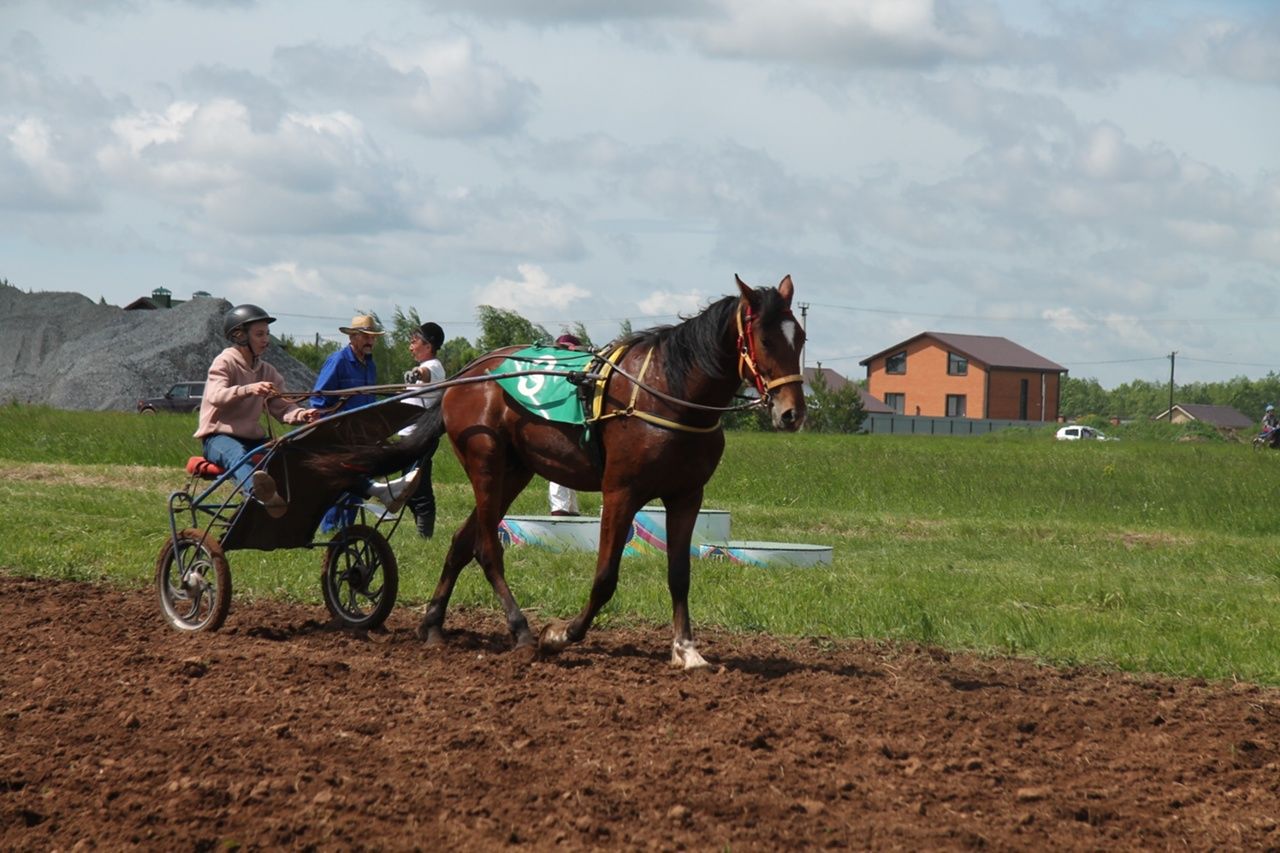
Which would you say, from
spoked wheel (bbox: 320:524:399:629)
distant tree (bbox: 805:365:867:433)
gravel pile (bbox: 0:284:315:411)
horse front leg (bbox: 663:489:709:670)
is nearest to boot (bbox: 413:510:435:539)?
spoked wheel (bbox: 320:524:399:629)

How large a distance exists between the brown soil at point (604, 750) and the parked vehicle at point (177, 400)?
3486cm

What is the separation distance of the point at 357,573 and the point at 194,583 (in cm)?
96

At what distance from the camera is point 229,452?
878 centimetres

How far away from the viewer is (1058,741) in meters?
6.19

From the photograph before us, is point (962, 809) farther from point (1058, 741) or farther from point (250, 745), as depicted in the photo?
point (250, 745)

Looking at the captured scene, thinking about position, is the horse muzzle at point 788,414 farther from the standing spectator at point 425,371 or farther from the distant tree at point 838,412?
the distant tree at point 838,412

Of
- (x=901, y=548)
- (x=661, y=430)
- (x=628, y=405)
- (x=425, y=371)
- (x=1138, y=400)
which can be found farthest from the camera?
(x=1138, y=400)

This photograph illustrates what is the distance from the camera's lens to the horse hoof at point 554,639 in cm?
784

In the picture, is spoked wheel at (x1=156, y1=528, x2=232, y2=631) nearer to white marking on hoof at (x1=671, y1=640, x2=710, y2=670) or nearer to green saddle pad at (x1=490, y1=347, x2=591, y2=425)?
green saddle pad at (x1=490, y1=347, x2=591, y2=425)

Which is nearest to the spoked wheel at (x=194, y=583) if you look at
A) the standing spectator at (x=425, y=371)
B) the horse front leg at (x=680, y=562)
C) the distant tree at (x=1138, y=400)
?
the horse front leg at (x=680, y=562)

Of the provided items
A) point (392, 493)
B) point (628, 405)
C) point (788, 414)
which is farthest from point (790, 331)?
point (392, 493)

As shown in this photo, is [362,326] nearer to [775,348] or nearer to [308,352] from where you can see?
[775,348]

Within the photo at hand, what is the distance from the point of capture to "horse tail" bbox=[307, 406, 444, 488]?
8.61 metres

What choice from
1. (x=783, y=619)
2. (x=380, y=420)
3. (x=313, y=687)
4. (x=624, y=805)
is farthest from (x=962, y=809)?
(x=380, y=420)
